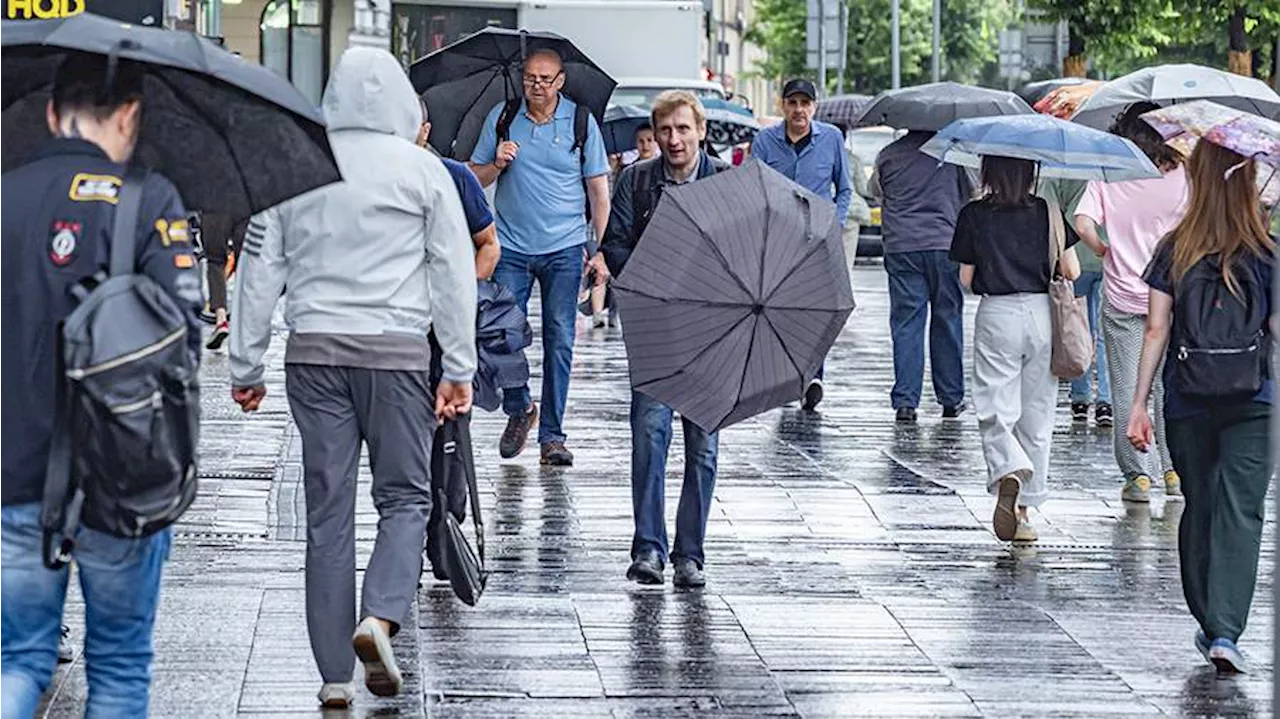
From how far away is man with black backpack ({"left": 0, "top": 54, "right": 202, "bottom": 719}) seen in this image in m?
5.89

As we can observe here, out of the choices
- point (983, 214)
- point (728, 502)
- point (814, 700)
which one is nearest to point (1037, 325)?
point (983, 214)

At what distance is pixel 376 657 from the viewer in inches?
301

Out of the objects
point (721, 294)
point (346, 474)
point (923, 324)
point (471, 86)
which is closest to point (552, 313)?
point (471, 86)

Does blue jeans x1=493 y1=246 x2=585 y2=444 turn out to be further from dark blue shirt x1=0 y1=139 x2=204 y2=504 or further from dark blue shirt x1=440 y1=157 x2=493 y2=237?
dark blue shirt x1=0 y1=139 x2=204 y2=504

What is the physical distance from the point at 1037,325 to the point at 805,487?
5.66 ft

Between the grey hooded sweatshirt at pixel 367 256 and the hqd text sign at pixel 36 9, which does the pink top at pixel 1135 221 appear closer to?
the hqd text sign at pixel 36 9

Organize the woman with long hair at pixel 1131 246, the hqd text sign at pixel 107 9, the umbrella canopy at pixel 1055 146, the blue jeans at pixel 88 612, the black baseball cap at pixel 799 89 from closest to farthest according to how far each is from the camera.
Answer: the blue jeans at pixel 88 612 < the umbrella canopy at pixel 1055 146 < the hqd text sign at pixel 107 9 < the woman with long hair at pixel 1131 246 < the black baseball cap at pixel 799 89

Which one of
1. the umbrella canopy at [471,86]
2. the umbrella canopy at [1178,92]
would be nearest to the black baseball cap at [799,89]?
the umbrella canopy at [1178,92]

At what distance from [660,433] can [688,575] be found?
1.71 feet

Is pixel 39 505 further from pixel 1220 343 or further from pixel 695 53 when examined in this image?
pixel 695 53

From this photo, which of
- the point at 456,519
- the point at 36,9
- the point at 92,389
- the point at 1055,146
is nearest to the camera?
the point at 92,389

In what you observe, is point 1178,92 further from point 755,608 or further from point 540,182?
point 755,608

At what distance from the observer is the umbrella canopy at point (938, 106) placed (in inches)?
664

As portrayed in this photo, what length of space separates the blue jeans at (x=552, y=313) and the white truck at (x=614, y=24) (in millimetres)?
19346
